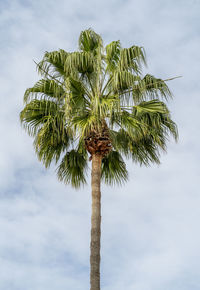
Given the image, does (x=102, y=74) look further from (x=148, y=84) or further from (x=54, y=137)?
(x=54, y=137)

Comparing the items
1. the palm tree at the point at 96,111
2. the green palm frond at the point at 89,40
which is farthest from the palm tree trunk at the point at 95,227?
the green palm frond at the point at 89,40

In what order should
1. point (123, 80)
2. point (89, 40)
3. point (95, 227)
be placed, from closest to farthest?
1. point (95, 227)
2. point (123, 80)
3. point (89, 40)

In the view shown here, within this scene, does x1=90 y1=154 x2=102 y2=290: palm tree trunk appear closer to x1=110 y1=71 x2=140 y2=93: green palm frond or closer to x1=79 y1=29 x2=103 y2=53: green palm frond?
x1=110 y1=71 x2=140 y2=93: green palm frond

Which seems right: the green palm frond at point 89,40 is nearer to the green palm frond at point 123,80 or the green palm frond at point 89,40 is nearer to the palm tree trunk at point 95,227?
the green palm frond at point 123,80

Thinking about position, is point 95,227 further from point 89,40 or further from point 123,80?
point 89,40

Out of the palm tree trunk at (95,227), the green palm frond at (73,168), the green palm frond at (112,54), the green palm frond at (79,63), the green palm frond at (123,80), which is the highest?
the green palm frond at (112,54)

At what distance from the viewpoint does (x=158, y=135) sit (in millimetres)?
12336

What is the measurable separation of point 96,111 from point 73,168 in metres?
2.43

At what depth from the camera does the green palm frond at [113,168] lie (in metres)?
13.3

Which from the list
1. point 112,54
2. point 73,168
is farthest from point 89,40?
point 73,168

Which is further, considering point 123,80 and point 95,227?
point 123,80

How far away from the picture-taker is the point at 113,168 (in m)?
13.4

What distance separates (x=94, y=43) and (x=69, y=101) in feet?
8.94

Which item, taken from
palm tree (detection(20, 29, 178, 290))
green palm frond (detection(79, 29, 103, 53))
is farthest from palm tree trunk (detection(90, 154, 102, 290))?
green palm frond (detection(79, 29, 103, 53))
